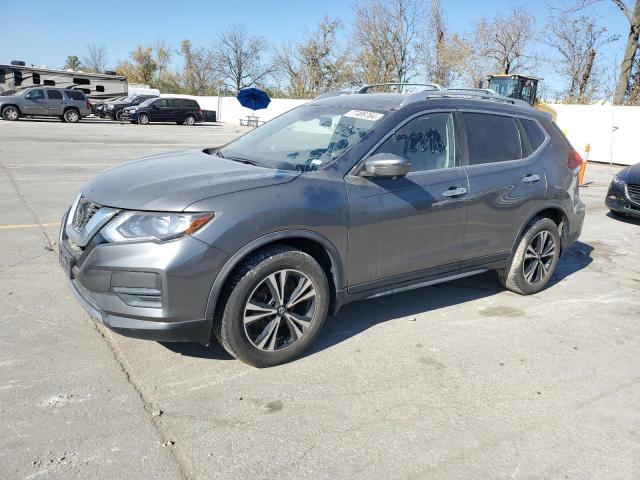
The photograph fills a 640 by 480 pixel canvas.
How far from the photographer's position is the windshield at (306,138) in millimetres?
3779

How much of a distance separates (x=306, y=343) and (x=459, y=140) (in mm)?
2066

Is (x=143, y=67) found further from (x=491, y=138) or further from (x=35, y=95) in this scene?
(x=491, y=138)

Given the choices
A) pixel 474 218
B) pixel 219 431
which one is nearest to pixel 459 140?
pixel 474 218

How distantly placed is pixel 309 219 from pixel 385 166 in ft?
2.07

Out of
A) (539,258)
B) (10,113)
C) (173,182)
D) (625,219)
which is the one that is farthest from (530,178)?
(10,113)

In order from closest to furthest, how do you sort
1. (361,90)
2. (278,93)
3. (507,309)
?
(507,309) → (361,90) → (278,93)

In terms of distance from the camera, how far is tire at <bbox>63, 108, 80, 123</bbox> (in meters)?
28.3

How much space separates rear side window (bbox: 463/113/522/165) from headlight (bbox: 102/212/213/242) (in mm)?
2411

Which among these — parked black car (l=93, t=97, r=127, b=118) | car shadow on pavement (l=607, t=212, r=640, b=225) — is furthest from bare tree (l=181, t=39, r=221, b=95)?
car shadow on pavement (l=607, t=212, r=640, b=225)

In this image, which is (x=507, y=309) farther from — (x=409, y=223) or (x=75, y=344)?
(x=75, y=344)

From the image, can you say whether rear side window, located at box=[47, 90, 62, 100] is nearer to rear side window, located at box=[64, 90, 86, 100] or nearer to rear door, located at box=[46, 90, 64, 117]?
rear door, located at box=[46, 90, 64, 117]

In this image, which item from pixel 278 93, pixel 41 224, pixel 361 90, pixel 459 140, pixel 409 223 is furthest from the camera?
pixel 278 93

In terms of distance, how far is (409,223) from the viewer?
12.6 ft

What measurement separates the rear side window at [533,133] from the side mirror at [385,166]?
1.92m
